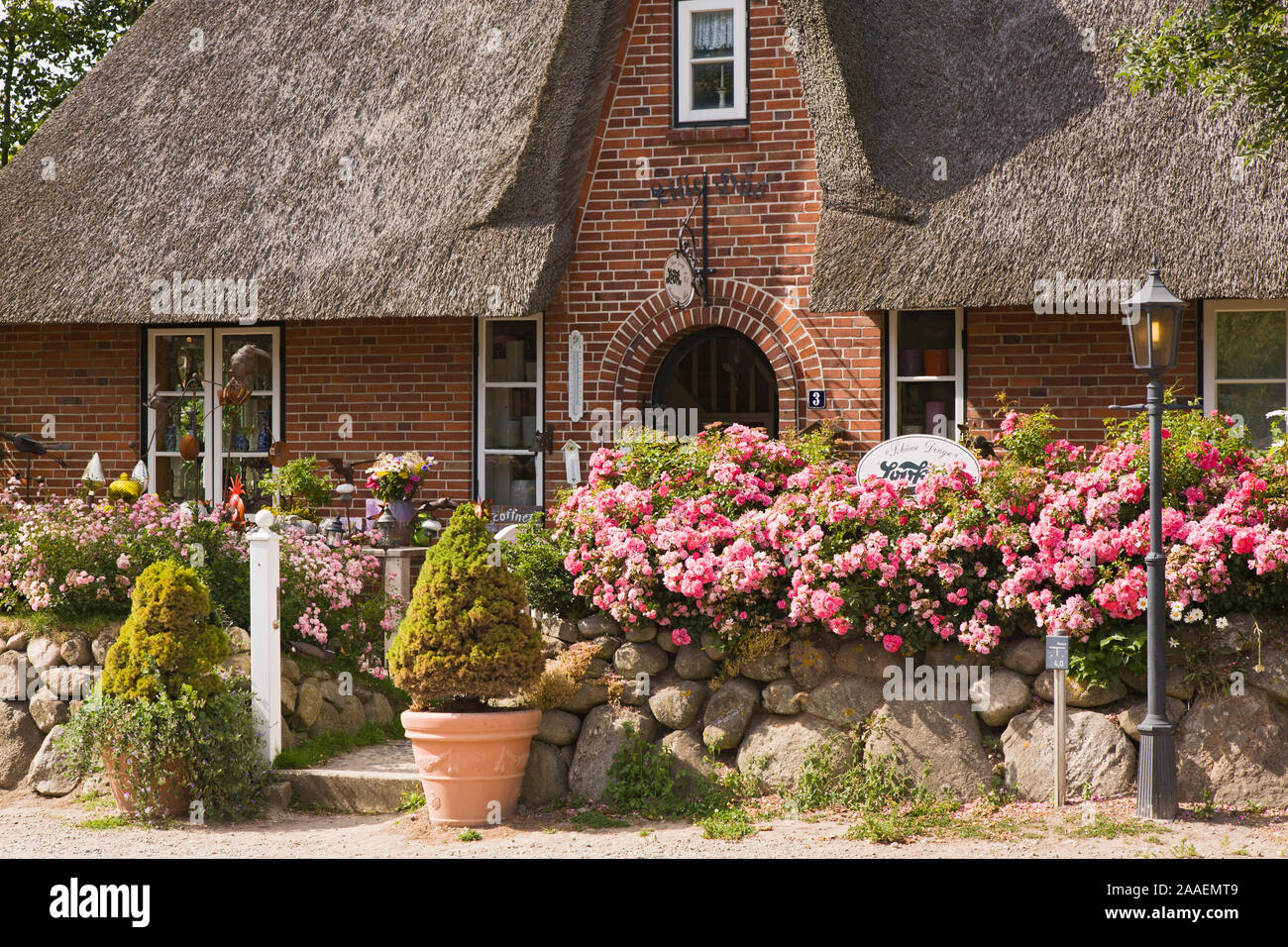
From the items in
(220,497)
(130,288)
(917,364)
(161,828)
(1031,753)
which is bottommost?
(161,828)

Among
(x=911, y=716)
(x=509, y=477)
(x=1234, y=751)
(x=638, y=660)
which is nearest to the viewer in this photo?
(x=1234, y=751)

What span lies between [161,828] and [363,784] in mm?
992

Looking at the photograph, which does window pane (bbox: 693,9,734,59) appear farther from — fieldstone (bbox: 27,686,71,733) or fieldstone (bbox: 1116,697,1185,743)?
fieldstone (bbox: 27,686,71,733)

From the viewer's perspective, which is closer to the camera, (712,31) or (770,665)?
(770,665)

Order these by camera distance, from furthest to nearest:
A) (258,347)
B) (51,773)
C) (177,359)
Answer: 1. (177,359)
2. (258,347)
3. (51,773)

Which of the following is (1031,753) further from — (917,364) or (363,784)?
(917,364)

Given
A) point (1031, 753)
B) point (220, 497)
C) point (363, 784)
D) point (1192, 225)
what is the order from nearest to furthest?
point (1031, 753), point (363, 784), point (1192, 225), point (220, 497)

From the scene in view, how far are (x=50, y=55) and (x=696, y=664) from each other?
14.1m

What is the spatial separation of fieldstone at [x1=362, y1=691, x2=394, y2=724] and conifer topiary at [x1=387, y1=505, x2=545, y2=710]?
1.69m

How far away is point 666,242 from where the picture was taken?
10.3 meters

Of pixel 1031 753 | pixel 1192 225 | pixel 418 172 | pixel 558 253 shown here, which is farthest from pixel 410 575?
pixel 1192 225

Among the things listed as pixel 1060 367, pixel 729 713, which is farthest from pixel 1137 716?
pixel 1060 367

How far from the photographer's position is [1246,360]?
9.48 m

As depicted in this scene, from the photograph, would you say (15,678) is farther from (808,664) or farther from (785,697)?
(808,664)
